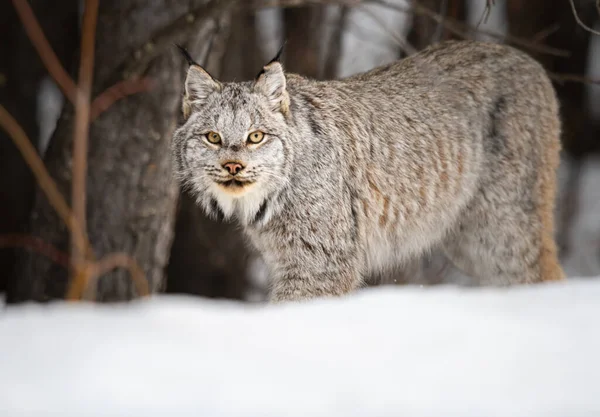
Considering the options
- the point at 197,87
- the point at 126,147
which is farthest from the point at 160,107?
the point at 197,87

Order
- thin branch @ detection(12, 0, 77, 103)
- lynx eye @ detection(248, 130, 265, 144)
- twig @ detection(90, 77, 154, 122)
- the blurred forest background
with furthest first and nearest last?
the blurred forest background → twig @ detection(90, 77, 154, 122) → lynx eye @ detection(248, 130, 265, 144) → thin branch @ detection(12, 0, 77, 103)

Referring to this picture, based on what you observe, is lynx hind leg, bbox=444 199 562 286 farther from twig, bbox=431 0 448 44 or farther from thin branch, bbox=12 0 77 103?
thin branch, bbox=12 0 77 103

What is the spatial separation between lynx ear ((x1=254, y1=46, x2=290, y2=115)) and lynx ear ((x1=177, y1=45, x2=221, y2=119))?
26cm

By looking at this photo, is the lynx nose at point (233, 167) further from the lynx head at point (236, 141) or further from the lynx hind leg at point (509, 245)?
the lynx hind leg at point (509, 245)

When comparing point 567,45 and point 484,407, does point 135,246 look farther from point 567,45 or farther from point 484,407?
point 567,45

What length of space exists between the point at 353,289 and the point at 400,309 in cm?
190

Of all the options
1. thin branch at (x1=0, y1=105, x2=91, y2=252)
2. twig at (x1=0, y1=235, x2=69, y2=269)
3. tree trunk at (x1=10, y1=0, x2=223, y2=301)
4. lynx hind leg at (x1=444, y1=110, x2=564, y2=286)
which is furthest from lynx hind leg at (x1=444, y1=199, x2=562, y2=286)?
thin branch at (x1=0, y1=105, x2=91, y2=252)

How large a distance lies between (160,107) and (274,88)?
3.73ft

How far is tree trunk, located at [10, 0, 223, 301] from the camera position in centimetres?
555

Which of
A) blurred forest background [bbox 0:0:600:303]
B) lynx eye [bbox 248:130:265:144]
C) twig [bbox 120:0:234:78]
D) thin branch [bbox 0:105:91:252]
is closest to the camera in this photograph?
thin branch [bbox 0:105:91:252]

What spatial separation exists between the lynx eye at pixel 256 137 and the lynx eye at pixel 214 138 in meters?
0.17

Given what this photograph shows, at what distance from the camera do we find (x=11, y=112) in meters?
8.04

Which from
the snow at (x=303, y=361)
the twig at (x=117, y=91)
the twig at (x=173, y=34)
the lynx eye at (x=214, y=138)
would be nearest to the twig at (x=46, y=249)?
the twig at (x=117, y=91)

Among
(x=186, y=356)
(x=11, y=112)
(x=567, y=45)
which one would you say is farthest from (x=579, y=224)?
(x=186, y=356)
